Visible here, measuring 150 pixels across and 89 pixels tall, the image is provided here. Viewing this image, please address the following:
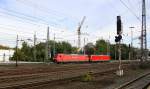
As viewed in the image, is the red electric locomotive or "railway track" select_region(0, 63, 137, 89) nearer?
"railway track" select_region(0, 63, 137, 89)

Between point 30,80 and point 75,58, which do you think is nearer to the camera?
point 30,80

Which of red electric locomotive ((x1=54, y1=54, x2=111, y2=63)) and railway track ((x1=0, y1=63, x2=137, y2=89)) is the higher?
red electric locomotive ((x1=54, y1=54, x2=111, y2=63))

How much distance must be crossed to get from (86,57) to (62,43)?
48.3m

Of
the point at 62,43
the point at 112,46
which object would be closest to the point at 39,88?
the point at 62,43

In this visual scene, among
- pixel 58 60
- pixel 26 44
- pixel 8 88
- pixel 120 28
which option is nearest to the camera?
pixel 8 88

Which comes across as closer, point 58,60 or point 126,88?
point 126,88

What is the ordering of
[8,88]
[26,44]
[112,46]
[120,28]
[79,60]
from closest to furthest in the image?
[8,88], [120,28], [79,60], [26,44], [112,46]

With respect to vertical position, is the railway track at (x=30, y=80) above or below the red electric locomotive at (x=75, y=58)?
below

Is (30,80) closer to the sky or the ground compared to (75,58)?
closer to the ground

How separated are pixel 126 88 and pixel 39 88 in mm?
5762

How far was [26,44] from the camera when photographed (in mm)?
→ 107875

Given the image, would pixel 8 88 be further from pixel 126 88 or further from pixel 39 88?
pixel 126 88

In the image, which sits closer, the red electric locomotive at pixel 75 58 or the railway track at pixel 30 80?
the railway track at pixel 30 80

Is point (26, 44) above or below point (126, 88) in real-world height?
above
